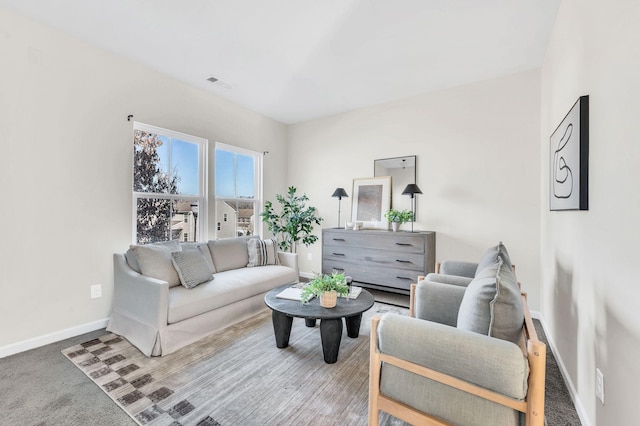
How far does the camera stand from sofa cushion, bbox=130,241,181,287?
2545 millimetres

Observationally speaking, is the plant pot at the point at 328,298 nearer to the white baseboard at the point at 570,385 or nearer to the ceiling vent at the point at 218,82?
the white baseboard at the point at 570,385

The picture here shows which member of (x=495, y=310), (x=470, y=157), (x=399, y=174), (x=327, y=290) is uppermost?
(x=470, y=157)

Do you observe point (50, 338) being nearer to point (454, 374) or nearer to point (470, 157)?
point (454, 374)

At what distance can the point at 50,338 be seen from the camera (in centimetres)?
245

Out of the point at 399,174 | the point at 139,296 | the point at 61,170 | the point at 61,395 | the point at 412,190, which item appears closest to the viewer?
the point at 61,395

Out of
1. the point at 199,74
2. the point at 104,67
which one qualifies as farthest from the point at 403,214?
the point at 104,67

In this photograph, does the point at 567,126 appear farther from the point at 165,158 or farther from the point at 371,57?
the point at 165,158

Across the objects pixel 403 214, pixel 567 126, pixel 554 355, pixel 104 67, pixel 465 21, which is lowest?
pixel 554 355

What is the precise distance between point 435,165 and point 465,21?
1720mm

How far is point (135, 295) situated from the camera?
2.43 metres

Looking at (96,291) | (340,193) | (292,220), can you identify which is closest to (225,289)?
(96,291)

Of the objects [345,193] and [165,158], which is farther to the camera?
[345,193]

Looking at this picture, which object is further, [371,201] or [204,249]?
[371,201]

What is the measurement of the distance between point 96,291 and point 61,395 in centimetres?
119
